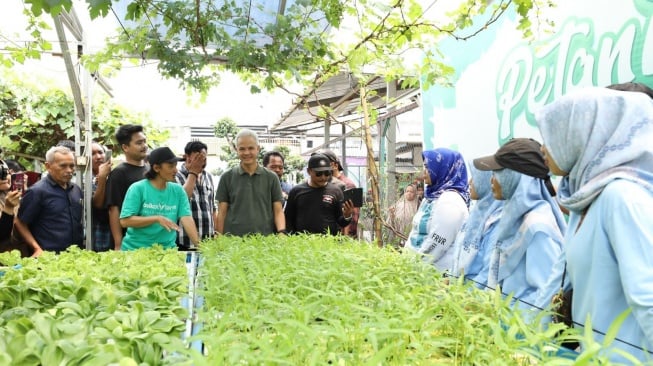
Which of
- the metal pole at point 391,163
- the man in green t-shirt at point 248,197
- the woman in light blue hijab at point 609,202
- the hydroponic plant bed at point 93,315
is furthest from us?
the metal pole at point 391,163

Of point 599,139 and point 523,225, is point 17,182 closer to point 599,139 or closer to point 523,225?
point 523,225

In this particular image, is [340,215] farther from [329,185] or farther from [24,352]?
[24,352]

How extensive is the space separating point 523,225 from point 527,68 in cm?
200

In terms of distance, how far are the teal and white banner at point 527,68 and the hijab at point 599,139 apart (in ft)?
3.98

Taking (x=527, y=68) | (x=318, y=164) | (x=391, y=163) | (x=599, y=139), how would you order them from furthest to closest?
1. (x=391, y=163)
2. (x=318, y=164)
3. (x=527, y=68)
4. (x=599, y=139)

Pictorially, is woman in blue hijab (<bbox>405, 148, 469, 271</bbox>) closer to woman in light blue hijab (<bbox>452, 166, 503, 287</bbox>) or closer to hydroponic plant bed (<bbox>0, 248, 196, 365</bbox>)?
woman in light blue hijab (<bbox>452, 166, 503, 287</bbox>)

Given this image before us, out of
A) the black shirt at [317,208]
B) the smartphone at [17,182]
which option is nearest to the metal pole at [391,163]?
the black shirt at [317,208]

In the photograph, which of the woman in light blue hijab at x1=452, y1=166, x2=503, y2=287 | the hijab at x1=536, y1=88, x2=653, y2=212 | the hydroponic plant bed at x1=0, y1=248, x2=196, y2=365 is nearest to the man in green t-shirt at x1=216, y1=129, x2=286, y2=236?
the woman in light blue hijab at x1=452, y1=166, x2=503, y2=287

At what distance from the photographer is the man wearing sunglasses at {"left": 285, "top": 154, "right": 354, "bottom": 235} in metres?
3.89

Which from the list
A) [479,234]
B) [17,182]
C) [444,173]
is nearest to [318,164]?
[444,173]

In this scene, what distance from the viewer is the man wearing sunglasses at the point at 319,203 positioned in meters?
3.89

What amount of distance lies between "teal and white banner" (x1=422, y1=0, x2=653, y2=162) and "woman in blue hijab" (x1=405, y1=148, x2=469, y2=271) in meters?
0.93

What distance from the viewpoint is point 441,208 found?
9.13 feet

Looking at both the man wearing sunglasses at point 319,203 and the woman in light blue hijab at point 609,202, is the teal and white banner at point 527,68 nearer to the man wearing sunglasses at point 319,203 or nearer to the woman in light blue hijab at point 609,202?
the woman in light blue hijab at point 609,202
